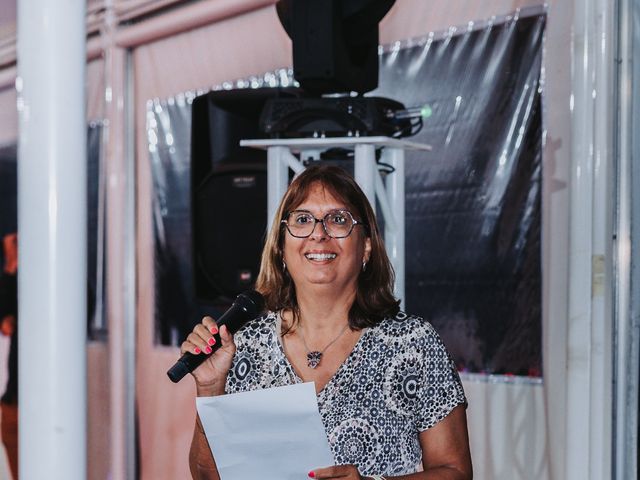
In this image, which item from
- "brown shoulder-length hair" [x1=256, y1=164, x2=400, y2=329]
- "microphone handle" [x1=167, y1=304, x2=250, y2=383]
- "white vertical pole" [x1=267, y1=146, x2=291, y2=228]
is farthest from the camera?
"white vertical pole" [x1=267, y1=146, x2=291, y2=228]

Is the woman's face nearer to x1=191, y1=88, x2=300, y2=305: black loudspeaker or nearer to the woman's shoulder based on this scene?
the woman's shoulder

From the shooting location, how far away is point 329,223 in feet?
5.53

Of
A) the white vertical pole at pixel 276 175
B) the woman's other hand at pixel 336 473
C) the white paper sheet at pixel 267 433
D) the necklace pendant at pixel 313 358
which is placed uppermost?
the white vertical pole at pixel 276 175

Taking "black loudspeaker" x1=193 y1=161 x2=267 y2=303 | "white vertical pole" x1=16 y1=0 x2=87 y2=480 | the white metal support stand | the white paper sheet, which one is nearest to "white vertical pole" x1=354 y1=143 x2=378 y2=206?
the white metal support stand

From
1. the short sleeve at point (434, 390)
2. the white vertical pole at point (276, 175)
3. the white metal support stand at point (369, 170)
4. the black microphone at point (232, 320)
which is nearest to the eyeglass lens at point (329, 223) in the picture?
the black microphone at point (232, 320)

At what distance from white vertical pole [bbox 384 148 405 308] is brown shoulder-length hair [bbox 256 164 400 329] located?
724 mm

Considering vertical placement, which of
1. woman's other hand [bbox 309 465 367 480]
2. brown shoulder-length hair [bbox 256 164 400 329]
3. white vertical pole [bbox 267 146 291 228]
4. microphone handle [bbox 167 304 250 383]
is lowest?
woman's other hand [bbox 309 465 367 480]

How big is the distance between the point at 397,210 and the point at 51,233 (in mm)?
2092

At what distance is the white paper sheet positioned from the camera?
1370mm

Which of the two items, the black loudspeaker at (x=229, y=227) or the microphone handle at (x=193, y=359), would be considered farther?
the black loudspeaker at (x=229, y=227)

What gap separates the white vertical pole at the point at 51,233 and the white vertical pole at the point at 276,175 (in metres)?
1.91

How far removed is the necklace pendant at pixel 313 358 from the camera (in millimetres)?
1701

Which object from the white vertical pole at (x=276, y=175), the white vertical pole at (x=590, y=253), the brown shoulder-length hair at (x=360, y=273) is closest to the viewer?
the brown shoulder-length hair at (x=360, y=273)

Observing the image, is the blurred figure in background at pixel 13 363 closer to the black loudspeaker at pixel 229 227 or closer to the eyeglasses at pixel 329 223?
the eyeglasses at pixel 329 223
